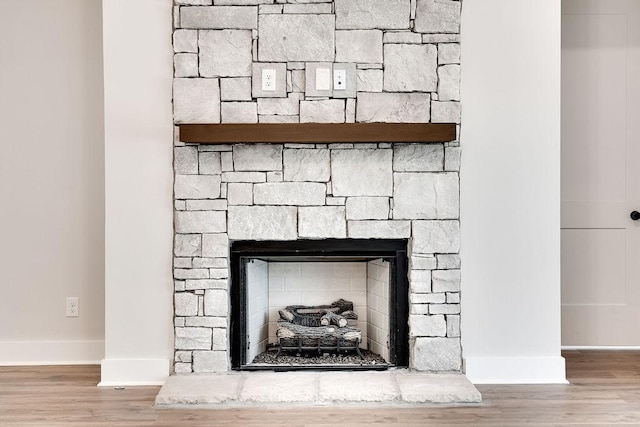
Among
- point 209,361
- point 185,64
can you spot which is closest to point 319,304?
point 209,361

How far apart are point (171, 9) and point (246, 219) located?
1.08 metres

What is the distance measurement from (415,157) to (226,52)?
1.04m

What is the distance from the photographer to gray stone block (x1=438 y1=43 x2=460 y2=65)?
318 centimetres

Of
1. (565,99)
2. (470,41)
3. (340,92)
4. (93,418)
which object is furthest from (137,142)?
(565,99)

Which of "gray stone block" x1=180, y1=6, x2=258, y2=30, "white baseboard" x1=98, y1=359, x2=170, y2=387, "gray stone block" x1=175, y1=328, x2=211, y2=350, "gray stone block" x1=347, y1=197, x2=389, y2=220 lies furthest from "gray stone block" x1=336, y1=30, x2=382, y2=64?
"white baseboard" x1=98, y1=359, x2=170, y2=387

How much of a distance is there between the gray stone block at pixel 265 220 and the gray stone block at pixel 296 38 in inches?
28.3

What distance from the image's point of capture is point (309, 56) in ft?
10.4

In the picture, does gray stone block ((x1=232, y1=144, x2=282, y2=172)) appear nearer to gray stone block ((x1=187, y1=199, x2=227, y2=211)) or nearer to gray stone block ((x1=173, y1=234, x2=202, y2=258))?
gray stone block ((x1=187, y1=199, x2=227, y2=211))

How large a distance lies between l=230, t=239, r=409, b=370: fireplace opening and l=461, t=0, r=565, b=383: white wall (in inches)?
14.1

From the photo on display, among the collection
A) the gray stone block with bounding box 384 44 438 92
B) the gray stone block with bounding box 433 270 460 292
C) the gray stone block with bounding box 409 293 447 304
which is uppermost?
the gray stone block with bounding box 384 44 438 92

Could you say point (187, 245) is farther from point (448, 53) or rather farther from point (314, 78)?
point (448, 53)

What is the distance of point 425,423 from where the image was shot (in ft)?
8.64

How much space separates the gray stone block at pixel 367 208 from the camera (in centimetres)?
319

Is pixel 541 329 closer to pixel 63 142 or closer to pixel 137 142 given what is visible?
pixel 137 142
